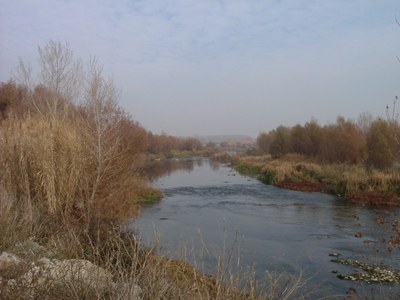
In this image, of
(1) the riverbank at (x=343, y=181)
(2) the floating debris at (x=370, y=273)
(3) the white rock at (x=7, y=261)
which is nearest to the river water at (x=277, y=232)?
(2) the floating debris at (x=370, y=273)

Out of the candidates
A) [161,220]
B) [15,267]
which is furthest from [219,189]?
[15,267]

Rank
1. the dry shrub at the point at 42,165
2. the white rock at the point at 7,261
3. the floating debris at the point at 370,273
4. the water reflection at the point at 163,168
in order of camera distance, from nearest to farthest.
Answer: the white rock at the point at 7,261 → the floating debris at the point at 370,273 → the dry shrub at the point at 42,165 → the water reflection at the point at 163,168

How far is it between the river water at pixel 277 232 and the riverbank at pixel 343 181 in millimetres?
1274

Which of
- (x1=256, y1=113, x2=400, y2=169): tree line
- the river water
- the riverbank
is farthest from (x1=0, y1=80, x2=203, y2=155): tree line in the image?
(x1=256, y1=113, x2=400, y2=169): tree line

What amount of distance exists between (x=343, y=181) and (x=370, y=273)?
16166 mm

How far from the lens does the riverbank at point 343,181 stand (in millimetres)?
21031

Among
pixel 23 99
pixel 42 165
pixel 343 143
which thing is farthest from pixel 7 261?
pixel 343 143

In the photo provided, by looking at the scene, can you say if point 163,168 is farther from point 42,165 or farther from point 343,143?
point 42,165

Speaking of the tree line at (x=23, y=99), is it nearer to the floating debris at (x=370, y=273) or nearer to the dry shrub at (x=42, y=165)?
the dry shrub at (x=42, y=165)

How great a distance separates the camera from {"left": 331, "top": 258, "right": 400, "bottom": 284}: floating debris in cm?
792

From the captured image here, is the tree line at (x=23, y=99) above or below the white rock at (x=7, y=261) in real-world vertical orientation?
above

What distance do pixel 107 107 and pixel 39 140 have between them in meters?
3.76

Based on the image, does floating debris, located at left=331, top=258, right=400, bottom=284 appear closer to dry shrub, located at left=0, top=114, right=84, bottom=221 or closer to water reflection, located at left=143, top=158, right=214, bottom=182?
dry shrub, located at left=0, top=114, right=84, bottom=221

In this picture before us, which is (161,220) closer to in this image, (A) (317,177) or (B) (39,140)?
(B) (39,140)
